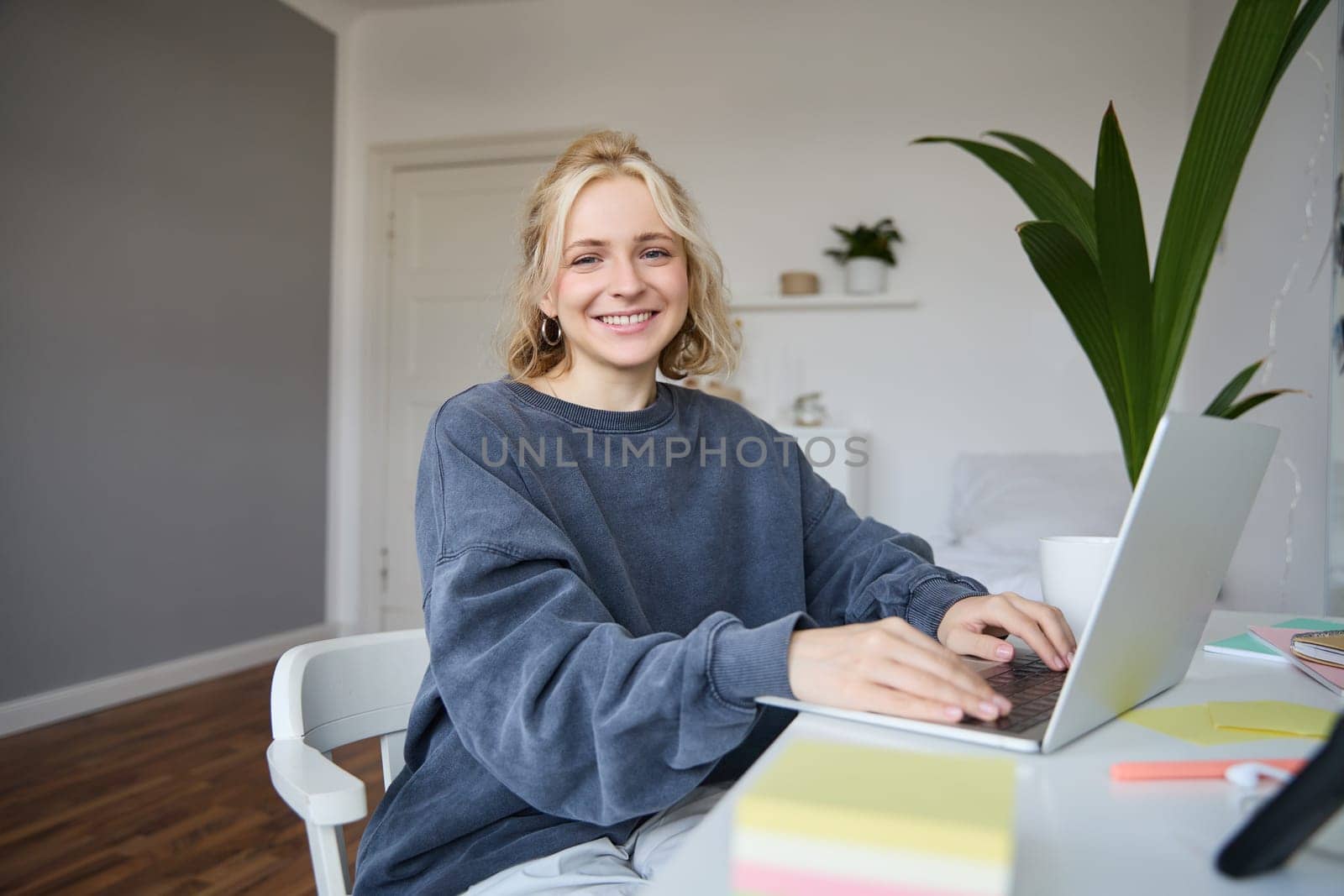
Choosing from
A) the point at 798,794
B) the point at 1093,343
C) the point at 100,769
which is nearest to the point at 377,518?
the point at 100,769

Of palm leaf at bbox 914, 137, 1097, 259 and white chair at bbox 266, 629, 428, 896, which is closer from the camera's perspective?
white chair at bbox 266, 629, 428, 896

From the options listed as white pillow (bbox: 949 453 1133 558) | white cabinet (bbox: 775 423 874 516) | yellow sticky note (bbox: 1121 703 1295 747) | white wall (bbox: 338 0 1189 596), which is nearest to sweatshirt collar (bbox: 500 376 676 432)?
yellow sticky note (bbox: 1121 703 1295 747)

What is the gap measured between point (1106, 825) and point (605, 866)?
461mm

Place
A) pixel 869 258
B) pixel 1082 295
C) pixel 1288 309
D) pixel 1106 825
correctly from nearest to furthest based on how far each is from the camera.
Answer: pixel 1106 825 → pixel 1082 295 → pixel 1288 309 → pixel 869 258

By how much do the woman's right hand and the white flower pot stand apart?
3290mm

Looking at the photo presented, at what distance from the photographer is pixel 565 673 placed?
2.33 ft

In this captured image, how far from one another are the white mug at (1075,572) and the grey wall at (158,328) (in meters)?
3.17

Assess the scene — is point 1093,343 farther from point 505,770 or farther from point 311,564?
point 311,564

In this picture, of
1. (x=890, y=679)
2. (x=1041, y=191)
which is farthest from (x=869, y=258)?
(x=890, y=679)

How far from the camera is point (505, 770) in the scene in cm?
75

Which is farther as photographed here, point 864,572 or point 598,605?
point 864,572

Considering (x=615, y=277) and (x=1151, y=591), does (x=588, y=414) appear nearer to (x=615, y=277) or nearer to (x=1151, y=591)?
(x=615, y=277)

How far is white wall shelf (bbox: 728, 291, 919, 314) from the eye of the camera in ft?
12.6

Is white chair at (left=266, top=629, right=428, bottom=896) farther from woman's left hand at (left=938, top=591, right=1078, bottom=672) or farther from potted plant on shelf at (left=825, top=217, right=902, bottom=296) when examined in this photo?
potted plant on shelf at (left=825, top=217, right=902, bottom=296)
